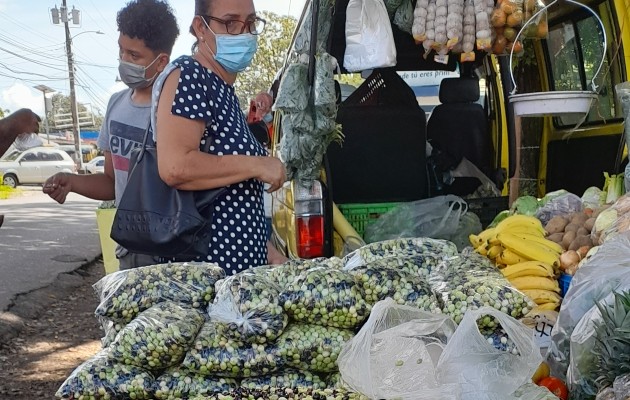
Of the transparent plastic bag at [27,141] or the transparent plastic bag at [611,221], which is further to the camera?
the transparent plastic bag at [27,141]

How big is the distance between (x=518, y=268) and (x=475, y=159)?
8.47ft

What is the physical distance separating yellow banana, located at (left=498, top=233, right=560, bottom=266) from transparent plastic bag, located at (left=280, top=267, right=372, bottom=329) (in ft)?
5.45

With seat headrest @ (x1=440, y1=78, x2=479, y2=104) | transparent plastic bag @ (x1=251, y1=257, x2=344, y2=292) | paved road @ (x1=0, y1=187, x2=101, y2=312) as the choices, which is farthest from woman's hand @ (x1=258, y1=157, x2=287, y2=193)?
paved road @ (x1=0, y1=187, x2=101, y2=312)

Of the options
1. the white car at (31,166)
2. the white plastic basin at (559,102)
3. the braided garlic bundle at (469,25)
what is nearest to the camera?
the white plastic basin at (559,102)

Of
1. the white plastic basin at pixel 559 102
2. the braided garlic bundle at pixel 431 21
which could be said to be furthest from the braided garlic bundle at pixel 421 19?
Answer: the white plastic basin at pixel 559 102

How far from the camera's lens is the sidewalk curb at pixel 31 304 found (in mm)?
6137

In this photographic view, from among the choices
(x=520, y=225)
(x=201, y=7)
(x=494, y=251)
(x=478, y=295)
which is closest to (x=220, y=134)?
(x=201, y=7)

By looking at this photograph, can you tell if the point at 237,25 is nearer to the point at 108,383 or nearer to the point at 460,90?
the point at 108,383

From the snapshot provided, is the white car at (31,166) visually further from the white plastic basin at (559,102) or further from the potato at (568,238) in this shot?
the potato at (568,238)

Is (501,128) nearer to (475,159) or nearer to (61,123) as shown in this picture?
(475,159)

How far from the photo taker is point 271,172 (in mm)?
2527

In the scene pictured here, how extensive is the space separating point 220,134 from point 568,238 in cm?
206

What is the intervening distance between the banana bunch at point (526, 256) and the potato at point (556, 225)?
6 centimetres

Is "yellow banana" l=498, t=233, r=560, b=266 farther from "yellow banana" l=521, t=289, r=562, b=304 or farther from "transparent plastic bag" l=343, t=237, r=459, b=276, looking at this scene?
"transparent plastic bag" l=343, t=237, r=459, b=276
